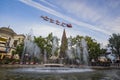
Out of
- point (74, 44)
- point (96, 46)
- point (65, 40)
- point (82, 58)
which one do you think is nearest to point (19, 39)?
point (65, 40)

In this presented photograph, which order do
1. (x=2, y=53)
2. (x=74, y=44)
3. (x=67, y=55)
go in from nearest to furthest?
(x=2, y=53) → (x=74, y=44) → (x=67, y=55)

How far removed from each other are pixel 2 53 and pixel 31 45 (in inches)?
421

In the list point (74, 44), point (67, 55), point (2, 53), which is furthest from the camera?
point (67, 55)

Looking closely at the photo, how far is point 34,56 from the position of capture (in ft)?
179

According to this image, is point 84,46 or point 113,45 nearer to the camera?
point 84,46

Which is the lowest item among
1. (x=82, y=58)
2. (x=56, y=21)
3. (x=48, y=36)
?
(x=82, y=58)

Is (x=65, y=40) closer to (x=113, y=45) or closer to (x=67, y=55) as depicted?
(x=67, y=55)

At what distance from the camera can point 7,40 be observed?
5891 centimetres

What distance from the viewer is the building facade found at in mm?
52312

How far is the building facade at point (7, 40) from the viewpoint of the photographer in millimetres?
52312

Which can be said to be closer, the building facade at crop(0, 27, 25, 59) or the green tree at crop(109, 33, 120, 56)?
the building facade at crop(0, 27, 25, 59)

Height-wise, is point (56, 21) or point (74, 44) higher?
point (56, 21)

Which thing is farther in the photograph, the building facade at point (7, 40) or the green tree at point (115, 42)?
the green tree at point (115, 42)

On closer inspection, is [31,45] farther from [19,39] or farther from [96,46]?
[96,46]
